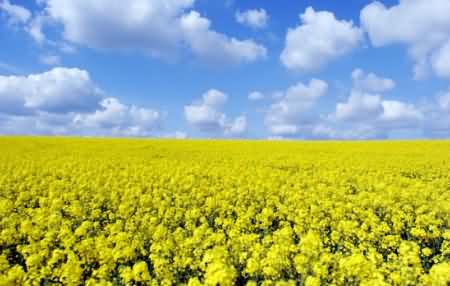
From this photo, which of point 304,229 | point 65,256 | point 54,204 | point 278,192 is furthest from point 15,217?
point 278,192

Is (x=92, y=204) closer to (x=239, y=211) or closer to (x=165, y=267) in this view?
(x=239, y=211)

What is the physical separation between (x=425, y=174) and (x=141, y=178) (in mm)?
14163

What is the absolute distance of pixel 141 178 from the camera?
1523 cm

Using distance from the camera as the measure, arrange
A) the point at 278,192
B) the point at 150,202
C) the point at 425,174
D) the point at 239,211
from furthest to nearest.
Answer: the point at 425,174 → the point at 278,192 → the point at 150,202 → the point at 239,211

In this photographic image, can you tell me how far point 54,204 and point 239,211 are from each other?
508 cm

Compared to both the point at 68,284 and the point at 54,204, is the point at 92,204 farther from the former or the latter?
the point at 68,284

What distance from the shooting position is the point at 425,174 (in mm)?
19734

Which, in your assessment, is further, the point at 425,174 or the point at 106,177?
the point at 425,174

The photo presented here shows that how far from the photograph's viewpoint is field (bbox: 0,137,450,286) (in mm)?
5809

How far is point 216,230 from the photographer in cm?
964

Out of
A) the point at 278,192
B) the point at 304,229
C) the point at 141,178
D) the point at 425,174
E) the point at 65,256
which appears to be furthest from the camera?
the point at 425,174

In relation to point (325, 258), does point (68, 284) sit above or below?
below

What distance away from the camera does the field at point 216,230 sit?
19.1ft

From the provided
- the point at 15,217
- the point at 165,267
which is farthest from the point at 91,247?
the point at 15,217
